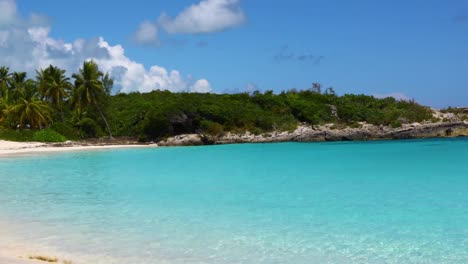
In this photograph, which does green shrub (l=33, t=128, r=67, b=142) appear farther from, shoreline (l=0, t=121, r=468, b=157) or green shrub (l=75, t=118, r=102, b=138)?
green shrub (l=75, t=118, r=102, b=138)

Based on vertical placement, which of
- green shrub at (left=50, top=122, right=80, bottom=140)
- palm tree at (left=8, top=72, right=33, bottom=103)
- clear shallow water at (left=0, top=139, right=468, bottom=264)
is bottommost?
clear shallow water at (left=0, top=139, right=468, bottom=264)

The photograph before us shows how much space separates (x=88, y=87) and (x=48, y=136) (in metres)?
6.93

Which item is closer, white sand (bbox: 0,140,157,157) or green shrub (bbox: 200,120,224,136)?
white sand (bbox: 0,140,157,157)

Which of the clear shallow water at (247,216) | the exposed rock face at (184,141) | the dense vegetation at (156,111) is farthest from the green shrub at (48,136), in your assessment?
the clear shallow water at (247,216)

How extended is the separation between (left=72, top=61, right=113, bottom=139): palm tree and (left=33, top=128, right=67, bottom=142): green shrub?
501 cm

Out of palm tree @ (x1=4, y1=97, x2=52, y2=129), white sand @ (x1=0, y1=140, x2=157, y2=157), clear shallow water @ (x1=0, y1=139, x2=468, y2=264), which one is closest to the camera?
clear shallow water @ (x1=0, y1=139, x2=468, y2=264)

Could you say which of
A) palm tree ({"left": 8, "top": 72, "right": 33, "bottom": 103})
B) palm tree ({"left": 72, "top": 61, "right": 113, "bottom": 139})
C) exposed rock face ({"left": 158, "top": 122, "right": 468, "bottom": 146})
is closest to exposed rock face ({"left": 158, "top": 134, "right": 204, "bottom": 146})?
exposed rock face ({"left": 158, "top": 122, "right": 468, "bottom": 146})

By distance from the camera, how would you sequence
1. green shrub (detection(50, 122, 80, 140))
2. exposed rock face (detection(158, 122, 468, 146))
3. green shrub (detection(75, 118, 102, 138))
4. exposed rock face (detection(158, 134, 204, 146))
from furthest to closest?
green shrub (detection(75, 118, 102, 138)) < green shrub (detection(50, 122, 80, 140)) < exposed rock face (detection(158, 122, 468, 146)) < exposed rock face (detection(158, 134, 204, 146))

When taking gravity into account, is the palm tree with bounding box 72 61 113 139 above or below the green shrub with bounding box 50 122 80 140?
above

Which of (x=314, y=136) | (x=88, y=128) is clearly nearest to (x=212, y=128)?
(x=314, y=136)

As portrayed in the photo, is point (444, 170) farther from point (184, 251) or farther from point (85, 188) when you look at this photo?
point (184, 251)

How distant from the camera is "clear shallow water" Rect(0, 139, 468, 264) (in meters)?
8.00

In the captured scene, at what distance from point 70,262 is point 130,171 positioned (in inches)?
642

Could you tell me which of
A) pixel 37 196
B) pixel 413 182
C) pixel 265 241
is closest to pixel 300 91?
pixel 413 182
